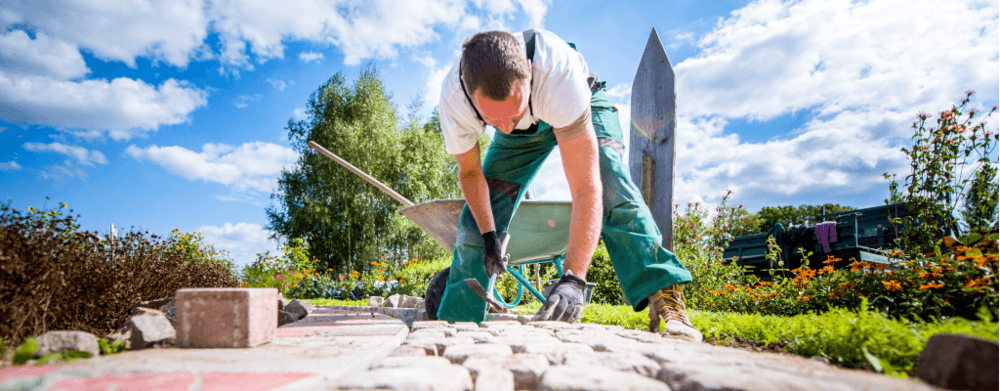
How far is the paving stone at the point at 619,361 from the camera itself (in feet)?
3.27

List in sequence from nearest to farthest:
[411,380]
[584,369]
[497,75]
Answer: [411,380] → [584,369] → [497,75]

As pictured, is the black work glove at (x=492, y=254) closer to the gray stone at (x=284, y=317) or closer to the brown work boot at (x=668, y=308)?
the brown work boot at (x=668, y=308)

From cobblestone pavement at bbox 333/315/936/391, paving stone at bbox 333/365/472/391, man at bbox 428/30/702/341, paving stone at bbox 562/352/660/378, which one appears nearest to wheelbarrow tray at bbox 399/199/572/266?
man at bbox 428/30/702/341

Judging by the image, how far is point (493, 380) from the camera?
94 centimetres

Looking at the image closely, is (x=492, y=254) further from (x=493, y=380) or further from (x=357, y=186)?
(x=357, y=186)

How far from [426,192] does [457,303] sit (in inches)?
431

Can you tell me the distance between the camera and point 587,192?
6.49ft

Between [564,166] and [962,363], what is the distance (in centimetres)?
139

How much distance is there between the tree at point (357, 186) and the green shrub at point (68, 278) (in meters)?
9.39

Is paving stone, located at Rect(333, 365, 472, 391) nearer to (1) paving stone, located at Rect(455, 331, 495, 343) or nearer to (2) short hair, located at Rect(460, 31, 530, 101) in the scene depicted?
(1) paving stone, located at Rect(455, 331, 495, 343)

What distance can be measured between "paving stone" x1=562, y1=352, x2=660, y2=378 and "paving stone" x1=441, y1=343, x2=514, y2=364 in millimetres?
173

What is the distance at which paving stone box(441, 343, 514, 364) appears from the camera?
1153 mm

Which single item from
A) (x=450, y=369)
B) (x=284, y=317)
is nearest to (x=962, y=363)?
(x=450, y=369)

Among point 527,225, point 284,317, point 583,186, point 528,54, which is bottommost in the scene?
point 284,317
